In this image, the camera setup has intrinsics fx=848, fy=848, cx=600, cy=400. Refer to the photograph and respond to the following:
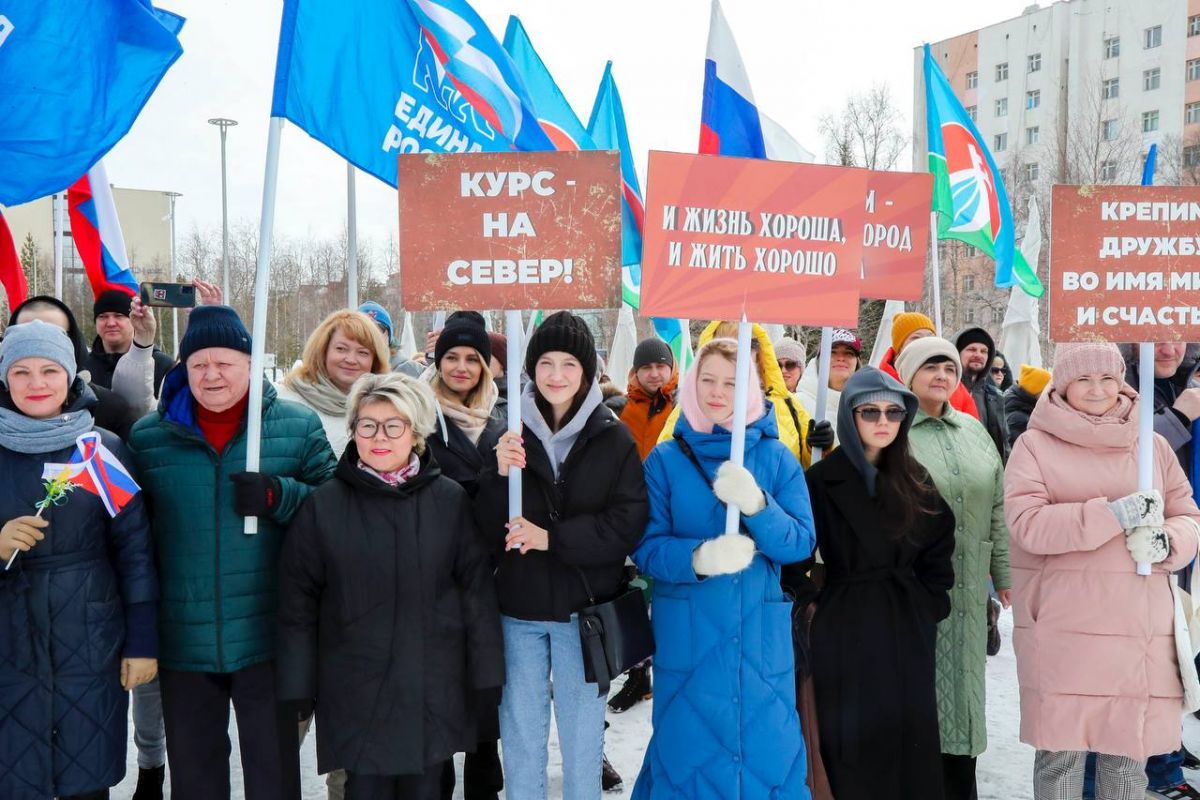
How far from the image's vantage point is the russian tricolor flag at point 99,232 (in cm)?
471

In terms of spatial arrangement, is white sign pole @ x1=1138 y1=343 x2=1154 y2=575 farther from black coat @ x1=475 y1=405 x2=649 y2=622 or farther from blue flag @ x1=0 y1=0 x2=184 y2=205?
blue flag @ x1=0 y1=0 x2=184 y2=205

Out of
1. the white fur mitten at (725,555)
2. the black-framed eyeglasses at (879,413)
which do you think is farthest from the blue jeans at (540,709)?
the black-framed eyeglasses at (879,413)

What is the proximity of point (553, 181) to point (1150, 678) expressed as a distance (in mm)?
3032

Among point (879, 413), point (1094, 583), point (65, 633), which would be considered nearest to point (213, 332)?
point (65, 633)

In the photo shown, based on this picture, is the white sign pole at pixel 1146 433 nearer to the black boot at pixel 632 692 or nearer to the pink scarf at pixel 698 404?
the pink scarf at pixel 698 404

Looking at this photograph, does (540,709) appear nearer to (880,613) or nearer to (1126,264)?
(880,613)

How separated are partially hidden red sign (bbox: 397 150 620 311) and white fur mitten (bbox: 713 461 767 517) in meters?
0.75

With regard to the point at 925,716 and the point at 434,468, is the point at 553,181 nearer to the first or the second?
the point at 434,468

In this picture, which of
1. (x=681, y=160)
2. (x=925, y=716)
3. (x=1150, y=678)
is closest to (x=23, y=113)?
(x=681, y=160)

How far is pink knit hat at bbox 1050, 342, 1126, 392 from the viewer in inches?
136

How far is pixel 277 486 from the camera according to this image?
119 inches

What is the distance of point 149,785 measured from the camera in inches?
149

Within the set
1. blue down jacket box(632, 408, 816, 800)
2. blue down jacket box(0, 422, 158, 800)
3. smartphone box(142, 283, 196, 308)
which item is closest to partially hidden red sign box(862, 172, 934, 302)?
blue down jacket box(632, 408, 816, 800)

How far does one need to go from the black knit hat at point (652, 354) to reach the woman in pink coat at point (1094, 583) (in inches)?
108
